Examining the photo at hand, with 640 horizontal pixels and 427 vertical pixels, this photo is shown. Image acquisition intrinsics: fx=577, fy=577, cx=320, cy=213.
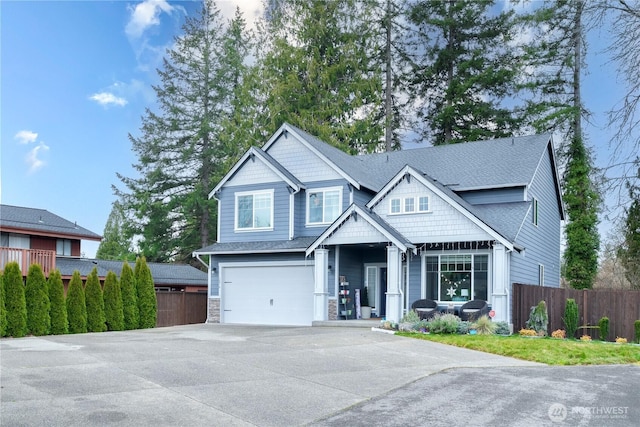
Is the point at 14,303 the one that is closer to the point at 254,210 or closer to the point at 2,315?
the point at 2,315

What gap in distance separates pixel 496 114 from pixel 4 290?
85.7 ft

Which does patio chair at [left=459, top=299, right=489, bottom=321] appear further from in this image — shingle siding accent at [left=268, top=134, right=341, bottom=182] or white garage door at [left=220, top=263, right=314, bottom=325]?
shingle siding accent at [left=268, top=134, right=341, bottom=182]

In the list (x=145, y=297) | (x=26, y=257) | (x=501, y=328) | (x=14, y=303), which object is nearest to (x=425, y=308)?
(x=501, y=328)

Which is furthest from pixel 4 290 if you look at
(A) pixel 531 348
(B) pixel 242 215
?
(A) pixel 531 348

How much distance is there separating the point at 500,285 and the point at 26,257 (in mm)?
17471

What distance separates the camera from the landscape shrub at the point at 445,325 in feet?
52.5

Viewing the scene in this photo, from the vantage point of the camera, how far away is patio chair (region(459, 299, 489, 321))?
56.0ft

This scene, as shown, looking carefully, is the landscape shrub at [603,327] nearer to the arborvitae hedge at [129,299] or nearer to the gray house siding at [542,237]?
the gray house siding at [542,237]

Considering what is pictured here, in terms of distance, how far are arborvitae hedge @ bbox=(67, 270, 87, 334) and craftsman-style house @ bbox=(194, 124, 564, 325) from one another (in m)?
5.37

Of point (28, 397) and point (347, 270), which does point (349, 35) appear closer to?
point (347, 270)

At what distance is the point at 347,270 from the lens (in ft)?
67.7

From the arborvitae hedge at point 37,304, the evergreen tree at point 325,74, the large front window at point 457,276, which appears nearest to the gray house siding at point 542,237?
the large front window at point 457,276

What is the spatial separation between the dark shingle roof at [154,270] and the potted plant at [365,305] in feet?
37.0

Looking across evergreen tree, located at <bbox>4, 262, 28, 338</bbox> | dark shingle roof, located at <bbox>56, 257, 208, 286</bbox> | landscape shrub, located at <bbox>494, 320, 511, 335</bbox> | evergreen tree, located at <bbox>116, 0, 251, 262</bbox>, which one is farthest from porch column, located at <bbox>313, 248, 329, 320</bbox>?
evergreen tree, located at <bbox>116, 0, 251, 262</bbox>
